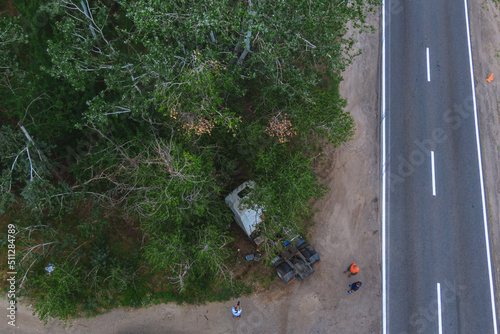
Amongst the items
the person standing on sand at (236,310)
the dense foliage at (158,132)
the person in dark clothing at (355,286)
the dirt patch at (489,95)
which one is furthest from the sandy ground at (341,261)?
the dense foliage at (158,132)

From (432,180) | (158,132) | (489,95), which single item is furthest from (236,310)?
(489,95)

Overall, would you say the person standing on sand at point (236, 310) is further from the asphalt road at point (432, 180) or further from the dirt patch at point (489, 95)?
the dirt patch at point (489, 95)

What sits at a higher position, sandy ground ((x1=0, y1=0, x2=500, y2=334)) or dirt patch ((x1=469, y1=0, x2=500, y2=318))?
dirt patch ((x1=469, y1=0, x2=500, y2=318))

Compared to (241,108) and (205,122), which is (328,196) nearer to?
(241,108)

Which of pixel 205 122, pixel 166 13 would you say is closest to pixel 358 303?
pixel 205 122

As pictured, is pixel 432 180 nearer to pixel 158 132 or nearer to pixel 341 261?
pixel 341 261

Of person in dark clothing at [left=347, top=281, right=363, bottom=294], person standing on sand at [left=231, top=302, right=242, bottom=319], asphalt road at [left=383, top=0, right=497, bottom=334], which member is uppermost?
asphalt road at [left=383, top=0, right=497, bottom=334]

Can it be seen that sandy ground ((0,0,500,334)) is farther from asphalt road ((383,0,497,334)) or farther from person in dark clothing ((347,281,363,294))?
asphalt road ((383,0,497,334))

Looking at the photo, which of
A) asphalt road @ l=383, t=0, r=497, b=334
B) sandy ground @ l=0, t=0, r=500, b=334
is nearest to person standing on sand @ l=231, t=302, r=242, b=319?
sandy ground @ l=0, t=0, r=500, b=334
